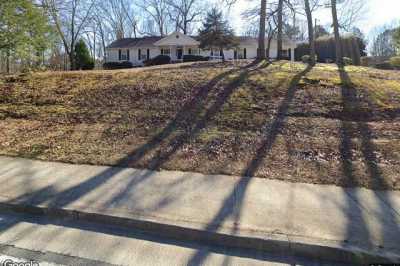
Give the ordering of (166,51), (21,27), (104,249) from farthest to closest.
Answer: (166,51), (21,27), (104,249)

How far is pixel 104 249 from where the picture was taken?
3.62m

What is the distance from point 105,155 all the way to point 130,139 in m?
0.97

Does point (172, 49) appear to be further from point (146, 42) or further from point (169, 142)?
point (169, 142)

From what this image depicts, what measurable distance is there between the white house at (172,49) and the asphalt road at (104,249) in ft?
125

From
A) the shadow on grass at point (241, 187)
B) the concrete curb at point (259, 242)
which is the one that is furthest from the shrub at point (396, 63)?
the concrete curb at point (259, 242)

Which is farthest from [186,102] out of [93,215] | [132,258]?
[132,258]

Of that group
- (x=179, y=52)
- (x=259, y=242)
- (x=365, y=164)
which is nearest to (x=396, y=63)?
(x=365, y=164)

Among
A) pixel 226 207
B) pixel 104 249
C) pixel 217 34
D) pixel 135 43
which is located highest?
pixel 135 43

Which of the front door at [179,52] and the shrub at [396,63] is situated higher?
the front door at [179,52]

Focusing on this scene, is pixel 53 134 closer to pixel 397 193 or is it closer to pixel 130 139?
pixel 130 139

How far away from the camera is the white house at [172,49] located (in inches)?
1622

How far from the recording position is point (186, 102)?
968 cm

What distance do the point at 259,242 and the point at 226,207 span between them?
87 cm

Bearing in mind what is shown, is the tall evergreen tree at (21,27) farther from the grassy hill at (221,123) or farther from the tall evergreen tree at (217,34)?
the tall evergreen tree at (217,34)
